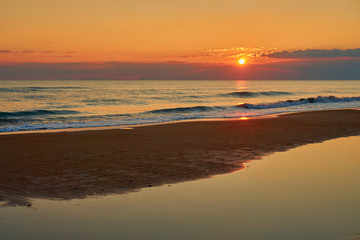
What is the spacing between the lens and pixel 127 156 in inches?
463

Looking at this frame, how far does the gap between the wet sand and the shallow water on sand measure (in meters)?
0.84

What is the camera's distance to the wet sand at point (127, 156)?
27.6 ft

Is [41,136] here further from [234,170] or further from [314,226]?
[314,226]

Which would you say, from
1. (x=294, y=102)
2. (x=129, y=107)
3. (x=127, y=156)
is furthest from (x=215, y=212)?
(x=294, y=102)

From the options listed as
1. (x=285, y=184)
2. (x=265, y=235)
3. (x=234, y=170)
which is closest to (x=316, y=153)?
(x=234, y=170)

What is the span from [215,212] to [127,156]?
19.3 ft

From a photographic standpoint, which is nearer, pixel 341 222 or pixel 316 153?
pixel 341 222

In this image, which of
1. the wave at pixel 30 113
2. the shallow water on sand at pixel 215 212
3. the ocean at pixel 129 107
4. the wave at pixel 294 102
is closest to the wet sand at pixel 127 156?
the shallow water on sand at pixel 215 212

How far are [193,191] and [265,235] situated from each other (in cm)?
272

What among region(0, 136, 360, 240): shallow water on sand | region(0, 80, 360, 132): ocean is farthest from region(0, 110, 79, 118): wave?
region(0, 136, 360, 240): shallow water on sand

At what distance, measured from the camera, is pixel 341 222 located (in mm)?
5730

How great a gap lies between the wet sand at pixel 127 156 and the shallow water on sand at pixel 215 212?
839mm

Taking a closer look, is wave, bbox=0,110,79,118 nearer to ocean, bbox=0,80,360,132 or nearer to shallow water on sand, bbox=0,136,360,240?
ocean, bbox=0,80,360,132

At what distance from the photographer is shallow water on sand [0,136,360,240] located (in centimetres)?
545
